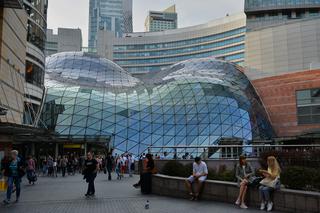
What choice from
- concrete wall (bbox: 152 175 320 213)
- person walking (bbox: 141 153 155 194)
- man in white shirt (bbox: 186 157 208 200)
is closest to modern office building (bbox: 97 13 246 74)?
person walking (bbox: 141 153 155 194)

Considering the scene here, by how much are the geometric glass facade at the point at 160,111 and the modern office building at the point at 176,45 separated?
72.3m

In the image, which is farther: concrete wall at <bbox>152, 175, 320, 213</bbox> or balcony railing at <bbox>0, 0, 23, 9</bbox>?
balcony railing at <bbox>0, 0, 23, 9</bbox>

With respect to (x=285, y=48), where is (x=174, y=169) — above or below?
below

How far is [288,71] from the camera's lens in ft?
203

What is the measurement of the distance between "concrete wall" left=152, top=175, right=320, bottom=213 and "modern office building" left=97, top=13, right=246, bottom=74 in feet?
356

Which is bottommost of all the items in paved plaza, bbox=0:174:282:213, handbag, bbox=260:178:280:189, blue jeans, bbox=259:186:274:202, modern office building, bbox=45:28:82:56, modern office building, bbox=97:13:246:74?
paved plaza, bbox=0:174:282:213

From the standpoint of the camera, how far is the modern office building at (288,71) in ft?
157

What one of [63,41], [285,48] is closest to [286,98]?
[285,48]

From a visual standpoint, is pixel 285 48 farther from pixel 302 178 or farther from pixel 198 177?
pixel 302 178

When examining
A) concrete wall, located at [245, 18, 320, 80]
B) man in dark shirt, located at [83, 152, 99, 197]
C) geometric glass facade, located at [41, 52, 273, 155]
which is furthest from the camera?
concrete wall, located at [245, 18, 320, 80]

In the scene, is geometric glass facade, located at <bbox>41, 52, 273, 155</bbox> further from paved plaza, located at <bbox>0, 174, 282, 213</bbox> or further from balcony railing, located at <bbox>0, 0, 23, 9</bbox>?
paved plaza, located at <bbox>0, 174, 282, 213</bbox>

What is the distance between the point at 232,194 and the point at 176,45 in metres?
135

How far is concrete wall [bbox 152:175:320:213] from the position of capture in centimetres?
1019

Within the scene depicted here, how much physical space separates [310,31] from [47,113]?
41955 mm
